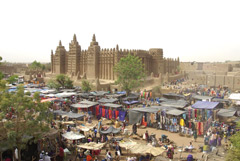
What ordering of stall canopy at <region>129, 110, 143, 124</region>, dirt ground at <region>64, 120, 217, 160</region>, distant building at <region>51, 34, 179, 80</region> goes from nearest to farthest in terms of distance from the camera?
dirt ground at <region>64, 120, 217, 160</region> → stall canopy at <region>129, 110, 143, 124</region> → distant building at <region>51, 34, 179, 80</region>

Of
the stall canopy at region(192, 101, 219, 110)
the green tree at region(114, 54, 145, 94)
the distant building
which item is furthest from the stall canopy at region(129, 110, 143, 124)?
the distant building

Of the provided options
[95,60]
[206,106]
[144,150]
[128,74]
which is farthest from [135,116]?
[95,60]

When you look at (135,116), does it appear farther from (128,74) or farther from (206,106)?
(128,74)

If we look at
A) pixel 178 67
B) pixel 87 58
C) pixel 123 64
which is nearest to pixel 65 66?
pixel 87 58

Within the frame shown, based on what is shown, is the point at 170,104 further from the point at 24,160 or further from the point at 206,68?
the point at 206,68

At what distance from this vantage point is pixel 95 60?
44.5 meters

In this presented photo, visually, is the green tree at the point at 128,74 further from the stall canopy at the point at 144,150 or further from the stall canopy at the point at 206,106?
the stall canopy at the point at 144,150

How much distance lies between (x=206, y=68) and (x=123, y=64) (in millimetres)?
32297

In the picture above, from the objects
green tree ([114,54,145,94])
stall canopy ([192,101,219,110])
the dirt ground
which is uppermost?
green tree ([114,54,145,94])

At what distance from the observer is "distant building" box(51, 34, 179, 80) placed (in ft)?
142

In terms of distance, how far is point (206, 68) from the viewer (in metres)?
55.4

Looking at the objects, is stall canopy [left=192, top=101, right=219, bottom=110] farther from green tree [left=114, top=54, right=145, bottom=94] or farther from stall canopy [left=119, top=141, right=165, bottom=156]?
green tree [left=114, top=54, right=145, bottom=94]

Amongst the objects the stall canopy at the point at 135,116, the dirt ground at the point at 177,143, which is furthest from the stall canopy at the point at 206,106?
the stall canopy at the point at 135,116

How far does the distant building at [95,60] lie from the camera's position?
43.4 metres
